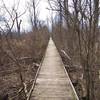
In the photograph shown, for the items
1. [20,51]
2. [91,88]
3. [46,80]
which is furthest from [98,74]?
[20,51]

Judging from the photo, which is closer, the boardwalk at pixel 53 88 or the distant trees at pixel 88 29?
the distant trees at pixel 88 29

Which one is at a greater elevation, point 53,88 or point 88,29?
point 88,29

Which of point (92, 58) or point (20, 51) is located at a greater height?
point (92, 58)

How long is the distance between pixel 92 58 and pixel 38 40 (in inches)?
599

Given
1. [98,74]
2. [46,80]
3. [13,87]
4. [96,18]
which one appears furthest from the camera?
[46,80]

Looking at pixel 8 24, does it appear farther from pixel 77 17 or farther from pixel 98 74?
pixel 98 74

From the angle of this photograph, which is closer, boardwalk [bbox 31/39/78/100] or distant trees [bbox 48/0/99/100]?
distant trees [bbox 48/0/99/100]

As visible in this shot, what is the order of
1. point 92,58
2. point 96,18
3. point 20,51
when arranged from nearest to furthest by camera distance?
1. point 96,18
2. point 92,58
3. point 20,51

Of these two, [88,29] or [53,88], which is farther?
[53,88]

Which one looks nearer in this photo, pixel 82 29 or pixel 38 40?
pixel 82 29

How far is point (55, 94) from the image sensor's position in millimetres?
6602

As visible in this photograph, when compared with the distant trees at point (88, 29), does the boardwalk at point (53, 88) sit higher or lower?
lower

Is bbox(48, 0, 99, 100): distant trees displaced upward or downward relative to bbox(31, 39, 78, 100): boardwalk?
upward

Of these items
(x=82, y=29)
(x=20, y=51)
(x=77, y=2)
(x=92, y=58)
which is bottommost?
(x=20, y=51)
